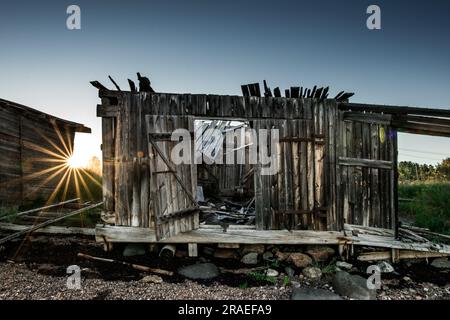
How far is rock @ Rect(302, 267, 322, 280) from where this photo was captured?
5.88 metres

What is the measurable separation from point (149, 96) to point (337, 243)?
6091 millimetres

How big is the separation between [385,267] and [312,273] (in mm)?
1974

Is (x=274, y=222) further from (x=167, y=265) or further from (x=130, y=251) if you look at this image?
(x=130, y=251)

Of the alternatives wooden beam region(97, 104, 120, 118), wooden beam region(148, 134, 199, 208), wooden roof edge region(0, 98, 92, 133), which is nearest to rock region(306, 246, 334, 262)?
wooden beam region(148, 134, 199, 208)

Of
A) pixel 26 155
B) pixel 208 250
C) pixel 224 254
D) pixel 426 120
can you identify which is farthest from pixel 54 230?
pixel 426 120

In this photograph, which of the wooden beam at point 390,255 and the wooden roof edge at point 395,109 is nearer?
the wooden roof edge at point 395,109

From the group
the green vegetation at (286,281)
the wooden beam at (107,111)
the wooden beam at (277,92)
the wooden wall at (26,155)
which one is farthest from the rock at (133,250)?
the wooden wall at (26,155)

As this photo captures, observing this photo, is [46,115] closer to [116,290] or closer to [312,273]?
[116,290]

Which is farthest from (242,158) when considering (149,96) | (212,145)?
(149,96)

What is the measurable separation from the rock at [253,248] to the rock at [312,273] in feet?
3.75

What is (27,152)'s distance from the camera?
436 inches

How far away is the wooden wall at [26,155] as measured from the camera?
9.99m

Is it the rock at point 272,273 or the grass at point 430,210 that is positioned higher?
the grass at point 430,210

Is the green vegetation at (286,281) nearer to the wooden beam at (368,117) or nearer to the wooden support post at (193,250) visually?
the wooden support post at (193,250)
